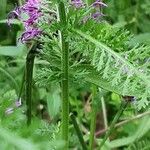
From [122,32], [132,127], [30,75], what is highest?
[122,32]

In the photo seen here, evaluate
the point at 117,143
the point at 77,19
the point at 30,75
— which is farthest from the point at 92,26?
the point at 117,143

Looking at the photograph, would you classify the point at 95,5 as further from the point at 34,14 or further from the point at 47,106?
the point at 47,106

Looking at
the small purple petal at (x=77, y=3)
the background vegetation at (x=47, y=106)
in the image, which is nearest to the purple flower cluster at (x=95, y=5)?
the small purple petal at (x=77, y=3)

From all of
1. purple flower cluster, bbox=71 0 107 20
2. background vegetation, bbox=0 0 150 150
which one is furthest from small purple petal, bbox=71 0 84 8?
background vegetation, bbox=0 0 150 150

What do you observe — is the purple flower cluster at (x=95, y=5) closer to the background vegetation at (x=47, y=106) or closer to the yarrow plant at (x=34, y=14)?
the yarrow plant at (x=34, y=14)

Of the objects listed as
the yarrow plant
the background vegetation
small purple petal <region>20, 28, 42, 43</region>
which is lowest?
the background vegetation

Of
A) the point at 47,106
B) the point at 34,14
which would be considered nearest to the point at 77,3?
the point at 34,14

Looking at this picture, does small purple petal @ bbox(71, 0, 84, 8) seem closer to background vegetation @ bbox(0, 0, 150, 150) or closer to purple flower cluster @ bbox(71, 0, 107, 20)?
purple flower cluster @ bbox(71, 0, 107, 20)

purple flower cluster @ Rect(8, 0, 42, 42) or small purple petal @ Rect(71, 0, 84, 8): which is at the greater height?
small purple petal @ Rect(71, 0, 84, 8)

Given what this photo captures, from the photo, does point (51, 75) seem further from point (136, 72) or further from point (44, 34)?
point (136, 72)
